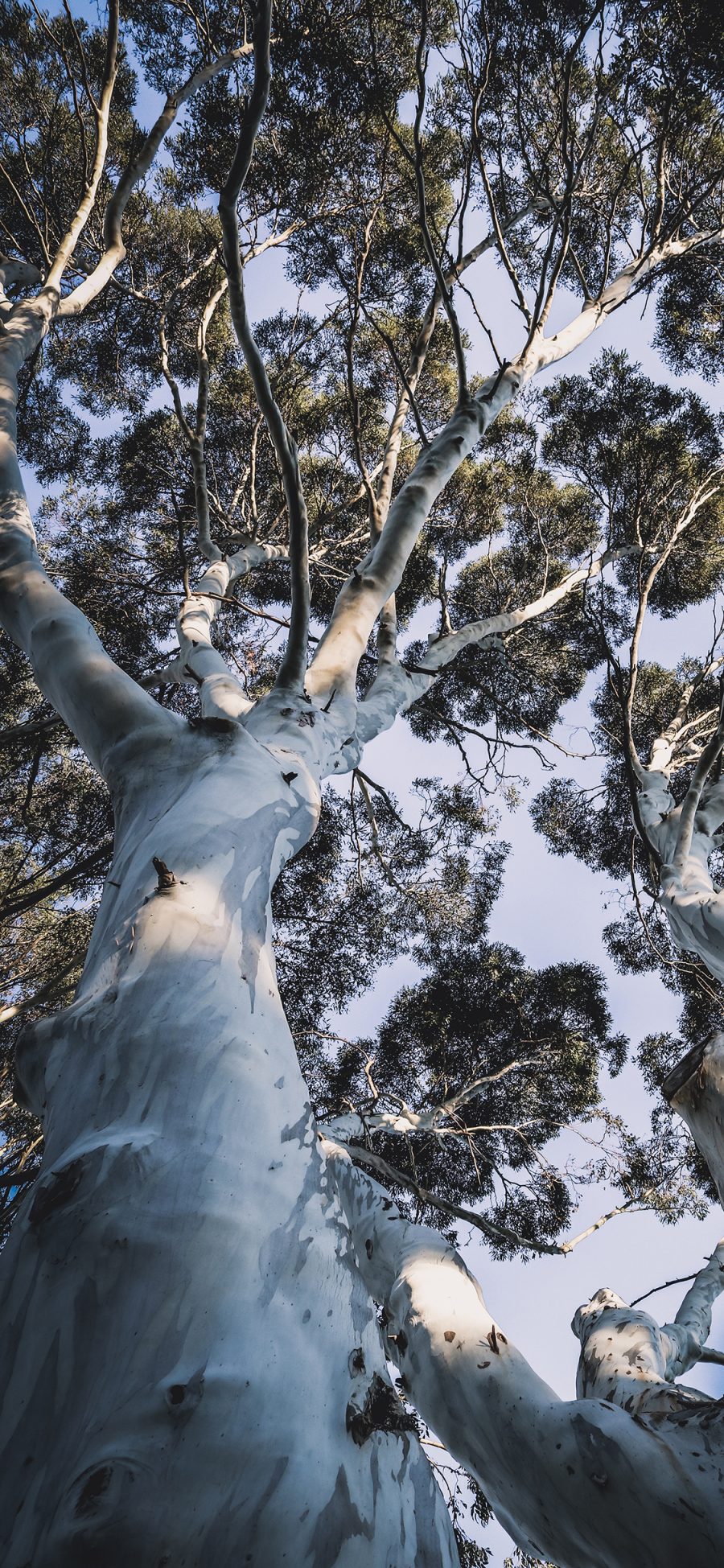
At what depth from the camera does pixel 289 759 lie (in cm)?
212

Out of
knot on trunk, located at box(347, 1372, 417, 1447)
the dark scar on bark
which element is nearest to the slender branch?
→ the dark scar on bark

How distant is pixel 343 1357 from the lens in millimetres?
1010

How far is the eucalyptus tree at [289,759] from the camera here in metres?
0.87

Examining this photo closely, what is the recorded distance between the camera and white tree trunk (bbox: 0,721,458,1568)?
29.6 inches

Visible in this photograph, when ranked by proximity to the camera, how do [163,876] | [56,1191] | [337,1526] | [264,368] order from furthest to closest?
[264,368] → [163,876] → [56,1191] → [337,1526]

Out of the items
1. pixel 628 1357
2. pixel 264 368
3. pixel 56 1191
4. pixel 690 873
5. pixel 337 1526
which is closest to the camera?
pixel 337 1526

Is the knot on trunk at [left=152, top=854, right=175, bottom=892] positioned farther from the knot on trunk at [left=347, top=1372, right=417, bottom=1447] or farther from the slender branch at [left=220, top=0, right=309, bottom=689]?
the slender branch at [left=220, top=0, right=309, bottom=689]

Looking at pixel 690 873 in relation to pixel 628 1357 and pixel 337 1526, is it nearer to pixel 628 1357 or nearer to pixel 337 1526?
pixel 628 1357

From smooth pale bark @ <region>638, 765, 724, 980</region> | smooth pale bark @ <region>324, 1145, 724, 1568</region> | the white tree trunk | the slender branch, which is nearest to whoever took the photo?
the white tree trunk

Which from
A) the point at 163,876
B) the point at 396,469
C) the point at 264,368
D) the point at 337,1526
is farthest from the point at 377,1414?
the point at 396,469

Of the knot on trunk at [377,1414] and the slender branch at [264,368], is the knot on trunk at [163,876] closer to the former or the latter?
the knot on trunk at [377,1414]

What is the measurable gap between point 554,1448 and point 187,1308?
52cm

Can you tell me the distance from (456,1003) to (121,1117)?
5.55 metres

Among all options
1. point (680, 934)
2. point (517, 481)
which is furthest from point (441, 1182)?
point (517, 481)
